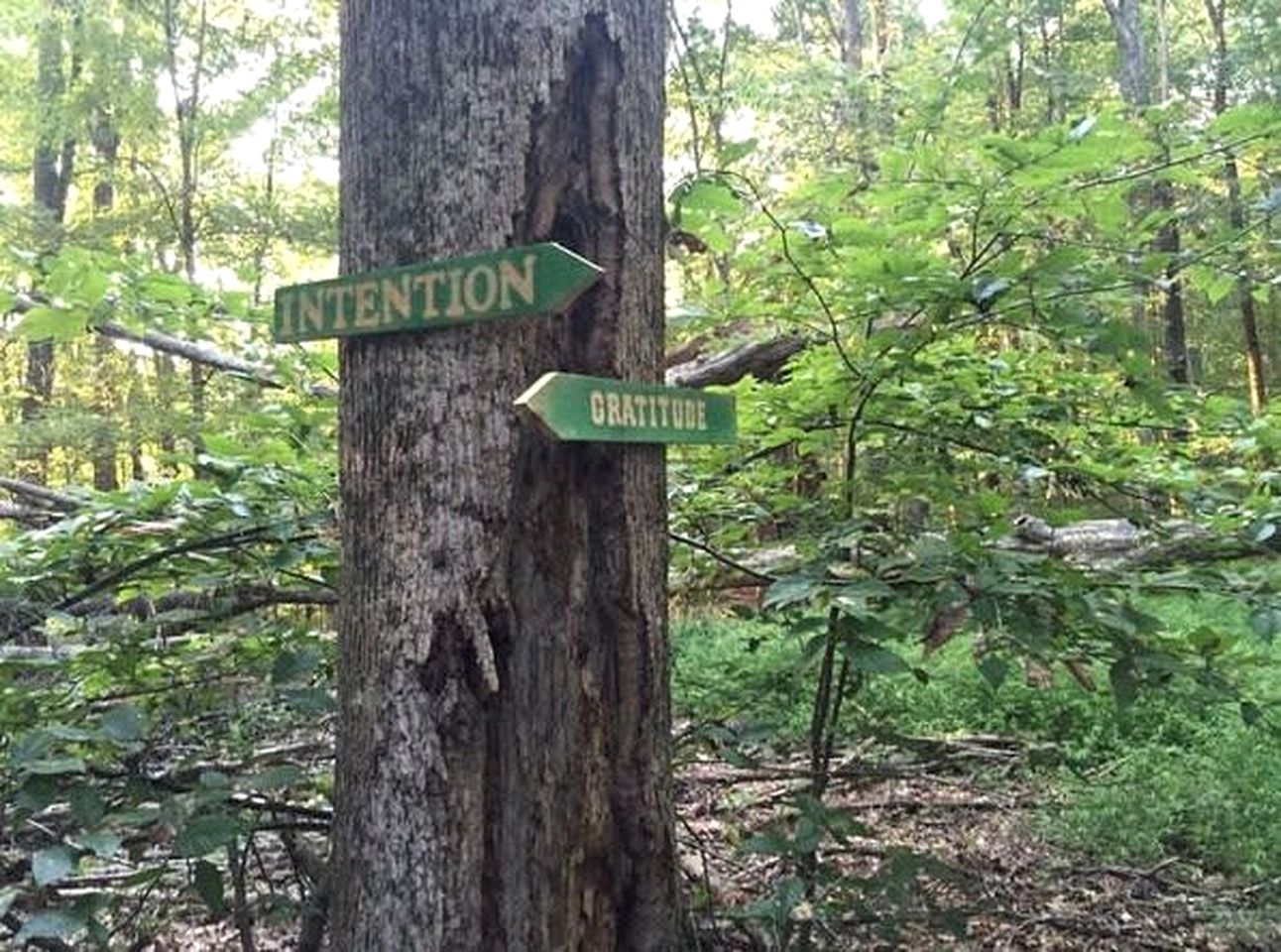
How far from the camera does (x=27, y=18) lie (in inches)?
402

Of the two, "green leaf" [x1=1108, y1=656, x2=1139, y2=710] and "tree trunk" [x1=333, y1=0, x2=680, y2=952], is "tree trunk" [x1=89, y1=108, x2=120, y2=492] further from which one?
"green leaf" [x1=1108, y1=656, x2=1139, y2=710]

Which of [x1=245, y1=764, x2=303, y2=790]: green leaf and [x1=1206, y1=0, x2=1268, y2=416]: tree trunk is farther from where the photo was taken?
[x1=1206, y1=0, x2=1268, y2=416]: tree trunk

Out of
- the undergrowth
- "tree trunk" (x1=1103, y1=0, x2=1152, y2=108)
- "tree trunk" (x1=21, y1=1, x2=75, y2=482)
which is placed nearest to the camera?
the undergrowth

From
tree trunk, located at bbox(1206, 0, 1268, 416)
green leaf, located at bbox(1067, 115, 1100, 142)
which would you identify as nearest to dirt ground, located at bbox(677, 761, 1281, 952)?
green leaf, located at bbox(1067, 115, 1100, 142)

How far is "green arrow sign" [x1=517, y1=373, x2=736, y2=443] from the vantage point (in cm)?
137

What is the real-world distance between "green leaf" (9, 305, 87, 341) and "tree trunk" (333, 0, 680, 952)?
809 mm

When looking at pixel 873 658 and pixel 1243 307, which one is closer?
pixel 873 658

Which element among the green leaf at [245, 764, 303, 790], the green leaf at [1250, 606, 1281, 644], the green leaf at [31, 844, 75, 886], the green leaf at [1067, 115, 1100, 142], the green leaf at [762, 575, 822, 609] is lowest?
the green leaf at [31, 844, 75, 886]

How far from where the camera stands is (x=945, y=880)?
1.97 meters

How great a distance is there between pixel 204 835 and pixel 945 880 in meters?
1.30

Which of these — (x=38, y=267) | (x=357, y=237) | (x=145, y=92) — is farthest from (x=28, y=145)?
(x=357, y=237)

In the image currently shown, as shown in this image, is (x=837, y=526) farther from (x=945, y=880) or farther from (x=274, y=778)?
(x=274, y=778)

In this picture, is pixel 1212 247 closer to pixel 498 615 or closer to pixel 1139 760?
pixel 498 615

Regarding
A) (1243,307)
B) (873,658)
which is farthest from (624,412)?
(1243,307)
